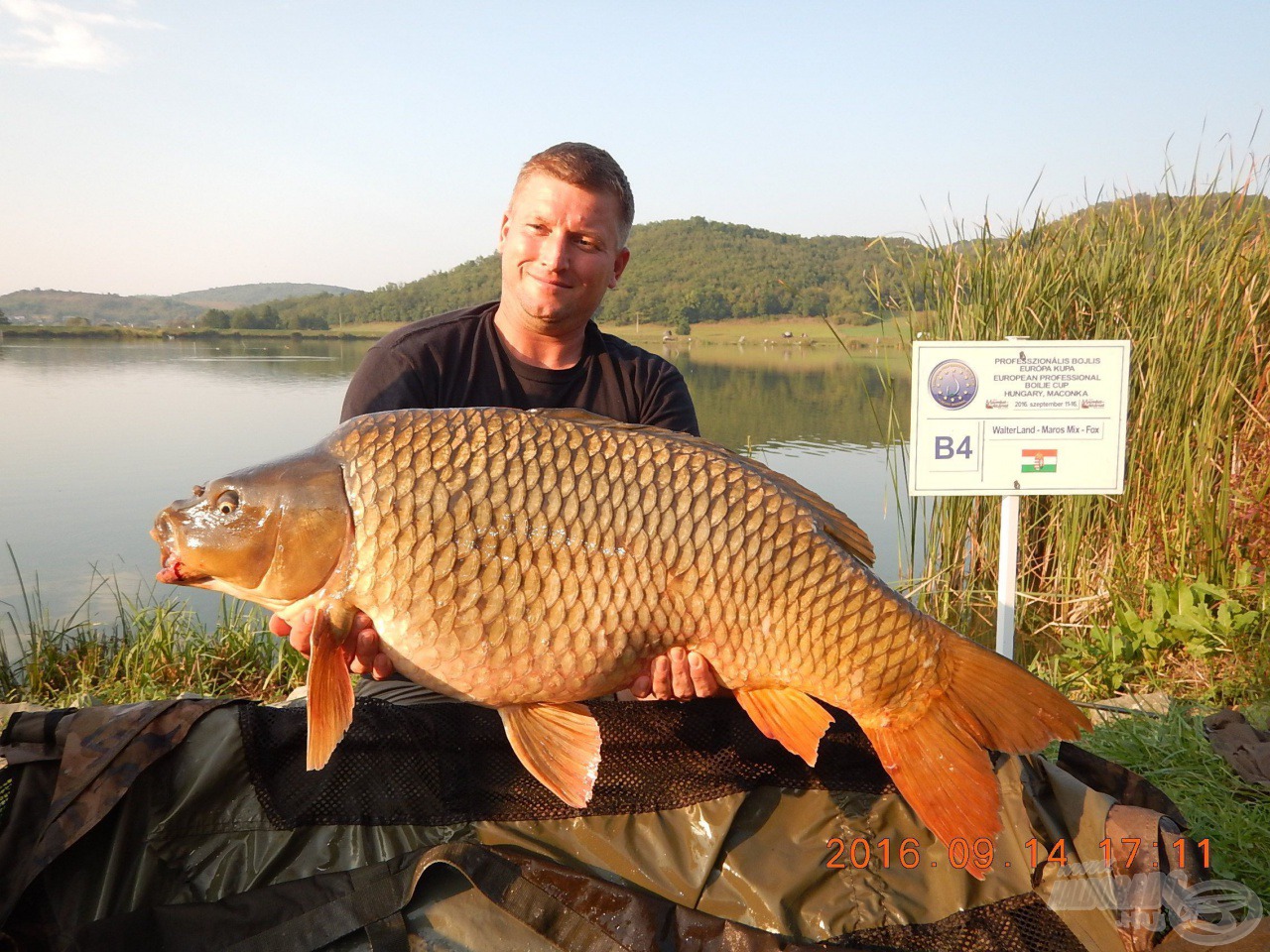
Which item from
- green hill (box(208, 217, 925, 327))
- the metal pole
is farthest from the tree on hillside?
the metal pole

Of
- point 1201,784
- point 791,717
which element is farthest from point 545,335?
point 1201,784

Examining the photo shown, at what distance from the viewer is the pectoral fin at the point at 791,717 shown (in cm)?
127

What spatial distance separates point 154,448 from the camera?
8875mm

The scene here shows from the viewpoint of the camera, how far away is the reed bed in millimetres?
3051

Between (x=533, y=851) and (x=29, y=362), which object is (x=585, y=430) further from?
(x=29, y=362)

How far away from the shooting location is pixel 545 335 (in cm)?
199

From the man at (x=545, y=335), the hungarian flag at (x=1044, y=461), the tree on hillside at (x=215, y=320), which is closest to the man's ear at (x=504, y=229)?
the man at (x=545, y=335)

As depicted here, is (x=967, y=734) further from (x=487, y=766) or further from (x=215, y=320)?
(x=215, y=320)

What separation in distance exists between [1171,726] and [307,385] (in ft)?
51.0

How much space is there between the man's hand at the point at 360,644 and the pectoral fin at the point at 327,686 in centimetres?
2

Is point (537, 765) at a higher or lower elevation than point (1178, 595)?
higher

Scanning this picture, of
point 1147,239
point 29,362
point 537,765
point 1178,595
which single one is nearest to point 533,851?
point 537,765

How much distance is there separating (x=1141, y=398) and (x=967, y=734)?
2.39m
